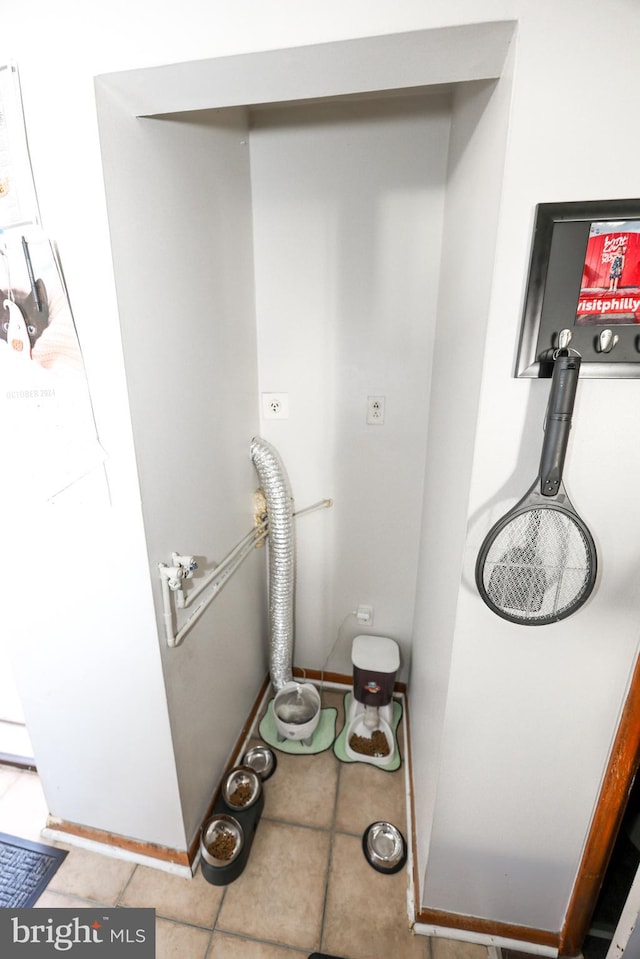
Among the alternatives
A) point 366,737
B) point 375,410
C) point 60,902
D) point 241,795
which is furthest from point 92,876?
point 375,410

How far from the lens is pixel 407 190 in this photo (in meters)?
1.40

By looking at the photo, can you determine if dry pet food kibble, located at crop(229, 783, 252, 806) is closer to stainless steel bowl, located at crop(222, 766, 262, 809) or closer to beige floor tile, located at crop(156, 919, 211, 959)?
stainless steel bowl, located at crop(222, 766, 262, 809)

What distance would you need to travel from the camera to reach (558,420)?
0.70 m

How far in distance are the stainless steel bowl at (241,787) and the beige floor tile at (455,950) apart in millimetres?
658

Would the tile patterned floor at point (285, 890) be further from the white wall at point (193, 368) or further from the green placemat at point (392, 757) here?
the white wall at point (193, 368)

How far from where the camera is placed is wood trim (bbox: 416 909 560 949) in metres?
1.14

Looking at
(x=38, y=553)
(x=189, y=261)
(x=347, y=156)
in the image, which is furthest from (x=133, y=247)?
(x=347, y=156)

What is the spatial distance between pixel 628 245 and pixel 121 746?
5.74 ft

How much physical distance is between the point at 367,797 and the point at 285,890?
406mm

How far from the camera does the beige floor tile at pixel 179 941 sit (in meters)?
1.13

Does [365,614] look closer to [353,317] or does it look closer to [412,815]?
[412,815]

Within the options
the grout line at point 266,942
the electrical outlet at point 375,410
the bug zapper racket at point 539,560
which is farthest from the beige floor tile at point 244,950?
the electrical outlet at point 375,410

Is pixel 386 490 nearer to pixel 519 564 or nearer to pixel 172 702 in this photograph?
pixel 519 564

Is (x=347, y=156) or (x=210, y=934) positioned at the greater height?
(x=347, y=156)
